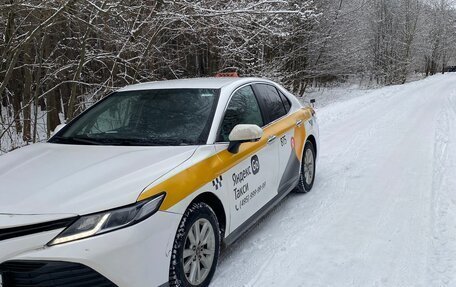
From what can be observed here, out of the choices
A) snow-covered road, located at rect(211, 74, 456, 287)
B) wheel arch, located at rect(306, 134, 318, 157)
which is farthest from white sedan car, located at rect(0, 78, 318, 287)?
wheel arch, located at rect(306, 134, 318, 157)

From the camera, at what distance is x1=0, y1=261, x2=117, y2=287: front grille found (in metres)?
2.28

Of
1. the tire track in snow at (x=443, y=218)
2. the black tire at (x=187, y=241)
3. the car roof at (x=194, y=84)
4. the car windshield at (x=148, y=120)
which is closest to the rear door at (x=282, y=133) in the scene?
the car roof at (x=194, y=84)

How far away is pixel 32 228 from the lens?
236cm

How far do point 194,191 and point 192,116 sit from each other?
943 millimetres

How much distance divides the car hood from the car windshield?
0.62 feet

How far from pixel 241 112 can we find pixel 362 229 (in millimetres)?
1687

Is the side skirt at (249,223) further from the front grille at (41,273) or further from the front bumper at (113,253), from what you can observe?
the front grille at (41,273)

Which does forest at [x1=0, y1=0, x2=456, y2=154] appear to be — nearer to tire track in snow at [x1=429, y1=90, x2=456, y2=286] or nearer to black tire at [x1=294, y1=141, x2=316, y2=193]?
black tire at [x1=294, y1=141, x2=316, y2=193]

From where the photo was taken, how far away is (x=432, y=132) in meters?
9.59

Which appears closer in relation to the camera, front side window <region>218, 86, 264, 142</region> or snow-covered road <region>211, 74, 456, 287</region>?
snow-covered road <region>211, 74, 456, 287</region>

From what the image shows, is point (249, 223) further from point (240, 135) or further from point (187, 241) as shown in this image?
point (187, 241)

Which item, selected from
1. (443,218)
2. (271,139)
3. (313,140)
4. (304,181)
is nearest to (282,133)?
(271,139)

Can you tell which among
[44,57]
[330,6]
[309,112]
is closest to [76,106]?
[44,57]

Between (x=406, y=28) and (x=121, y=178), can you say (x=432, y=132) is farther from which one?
(x=406, y=28)
